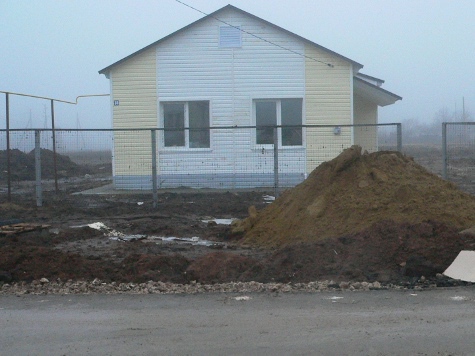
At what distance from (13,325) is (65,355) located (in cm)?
137

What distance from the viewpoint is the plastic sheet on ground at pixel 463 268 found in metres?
9.16

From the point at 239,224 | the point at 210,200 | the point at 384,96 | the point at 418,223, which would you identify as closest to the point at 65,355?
the point at 418,223

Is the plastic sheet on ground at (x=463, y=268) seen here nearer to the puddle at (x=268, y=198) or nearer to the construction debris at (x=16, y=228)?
the construction debris at (x=16, y=228)

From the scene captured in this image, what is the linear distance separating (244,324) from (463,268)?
11.4ft

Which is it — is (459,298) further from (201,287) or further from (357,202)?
(357,202)

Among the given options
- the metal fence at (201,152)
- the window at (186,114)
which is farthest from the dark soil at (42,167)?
the metal fence at (201,152)

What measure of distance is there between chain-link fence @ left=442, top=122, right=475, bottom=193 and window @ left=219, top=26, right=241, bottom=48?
25.8ft

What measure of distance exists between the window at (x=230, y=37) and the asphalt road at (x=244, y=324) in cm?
1533

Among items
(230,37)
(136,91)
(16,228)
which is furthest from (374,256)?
(136,91)

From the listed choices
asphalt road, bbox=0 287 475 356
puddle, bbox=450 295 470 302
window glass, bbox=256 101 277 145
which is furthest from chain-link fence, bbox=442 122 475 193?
puddle, bbox=450 295 470 302

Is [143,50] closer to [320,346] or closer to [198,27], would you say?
[198,27]

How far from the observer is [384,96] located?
25.2 meters

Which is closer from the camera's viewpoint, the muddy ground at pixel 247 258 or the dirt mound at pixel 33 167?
the muddy ground at pixel 247 258

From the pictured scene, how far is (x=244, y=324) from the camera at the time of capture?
7359mm
